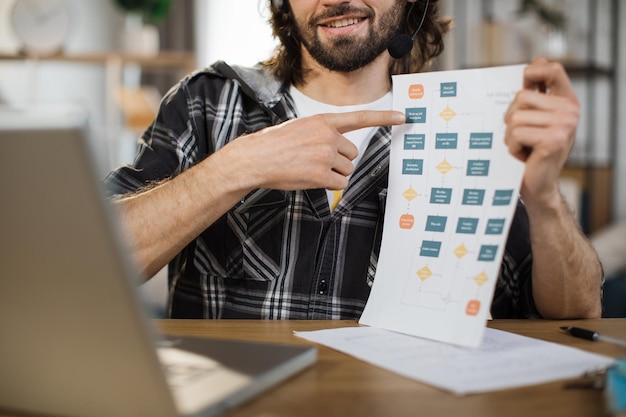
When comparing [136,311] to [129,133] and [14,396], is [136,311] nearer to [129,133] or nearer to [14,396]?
[14,396]

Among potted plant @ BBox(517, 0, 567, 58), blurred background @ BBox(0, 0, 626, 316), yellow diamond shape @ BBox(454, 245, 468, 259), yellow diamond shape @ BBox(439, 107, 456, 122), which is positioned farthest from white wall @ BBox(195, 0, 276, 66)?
yellow diamond shape @ BBox(454, 245, 468, 259)

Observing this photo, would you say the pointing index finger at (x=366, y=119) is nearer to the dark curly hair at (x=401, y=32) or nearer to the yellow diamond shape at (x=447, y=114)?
the yellow diamond shape at (x=447, y=114)

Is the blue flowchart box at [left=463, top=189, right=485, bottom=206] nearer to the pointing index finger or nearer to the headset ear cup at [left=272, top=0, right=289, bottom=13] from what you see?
the pointing index finger

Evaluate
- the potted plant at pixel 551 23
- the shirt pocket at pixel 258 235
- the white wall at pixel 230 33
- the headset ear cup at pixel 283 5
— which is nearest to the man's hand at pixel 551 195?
the shirt pocket at pixel 258 235

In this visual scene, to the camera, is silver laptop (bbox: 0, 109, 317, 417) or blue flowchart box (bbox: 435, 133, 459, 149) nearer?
silver laptop (bbox: 0, 109, 317, 417)

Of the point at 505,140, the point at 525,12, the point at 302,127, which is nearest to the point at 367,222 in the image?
the point at 302,127

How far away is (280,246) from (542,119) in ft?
1.83

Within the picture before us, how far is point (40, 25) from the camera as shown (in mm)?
4254

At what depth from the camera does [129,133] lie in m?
5.09

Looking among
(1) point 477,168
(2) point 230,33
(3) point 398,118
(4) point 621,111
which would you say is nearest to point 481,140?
(1) point 477,168

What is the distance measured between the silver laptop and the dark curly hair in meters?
0.96

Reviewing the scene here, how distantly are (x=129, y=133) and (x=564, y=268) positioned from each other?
169 inches

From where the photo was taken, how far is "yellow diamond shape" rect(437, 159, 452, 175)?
0.99 m

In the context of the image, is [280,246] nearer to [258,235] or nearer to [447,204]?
[258,235]
